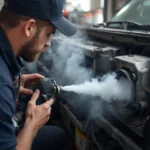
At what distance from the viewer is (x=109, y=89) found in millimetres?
1649

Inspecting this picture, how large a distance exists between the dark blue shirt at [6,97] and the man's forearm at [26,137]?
94 mm

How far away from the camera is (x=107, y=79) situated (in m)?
1.70

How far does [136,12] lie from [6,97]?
6.77ft

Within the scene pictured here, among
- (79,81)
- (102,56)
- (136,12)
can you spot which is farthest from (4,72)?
(136,12)

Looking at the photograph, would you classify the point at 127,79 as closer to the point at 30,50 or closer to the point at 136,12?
the point at 30,50

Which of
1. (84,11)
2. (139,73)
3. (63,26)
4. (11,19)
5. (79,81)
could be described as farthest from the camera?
(84,11)

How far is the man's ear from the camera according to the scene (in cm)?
114

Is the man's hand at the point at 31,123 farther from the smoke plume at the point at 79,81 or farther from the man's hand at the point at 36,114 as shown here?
Answer: the smoke plume at the point at 79,81

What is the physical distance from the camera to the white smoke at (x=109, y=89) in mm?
1573

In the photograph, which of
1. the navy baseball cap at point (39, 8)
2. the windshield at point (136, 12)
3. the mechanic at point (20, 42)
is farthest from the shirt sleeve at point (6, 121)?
the windshield at point (136, 12)

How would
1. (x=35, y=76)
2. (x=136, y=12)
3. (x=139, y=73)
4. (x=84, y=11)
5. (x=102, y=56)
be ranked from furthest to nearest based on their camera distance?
1. (x=84, y=11)
2. (x=136, y=12)
3. (x=102, y=56)
4. (x=35, y=76)
5. (x=139, y=73)

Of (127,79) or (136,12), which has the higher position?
(136,12)

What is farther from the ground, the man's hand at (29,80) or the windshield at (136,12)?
the windshield at (136,12)

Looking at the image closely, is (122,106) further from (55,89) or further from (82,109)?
(82,109)
